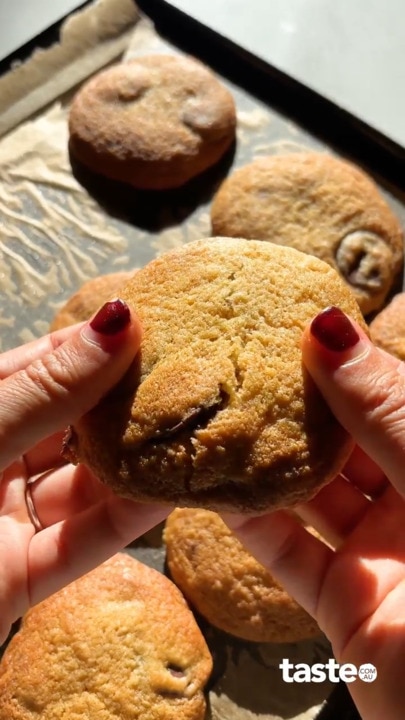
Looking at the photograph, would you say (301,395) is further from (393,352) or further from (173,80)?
(173,80)

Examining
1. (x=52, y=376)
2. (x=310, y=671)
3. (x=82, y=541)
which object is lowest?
(x=310, y=671)

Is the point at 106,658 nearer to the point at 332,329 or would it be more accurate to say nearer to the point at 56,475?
the point at 56,475

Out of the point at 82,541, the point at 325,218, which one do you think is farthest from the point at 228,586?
the point at 325,218

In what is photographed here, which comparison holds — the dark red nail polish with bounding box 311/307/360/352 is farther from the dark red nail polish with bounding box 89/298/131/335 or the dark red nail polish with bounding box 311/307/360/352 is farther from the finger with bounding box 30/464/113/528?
the finger with bounding box 30/464/113/528

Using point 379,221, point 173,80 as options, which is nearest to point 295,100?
point 173,80

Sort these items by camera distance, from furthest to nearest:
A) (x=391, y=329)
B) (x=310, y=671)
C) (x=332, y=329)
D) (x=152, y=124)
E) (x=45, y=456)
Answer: (x=152, y=124) → (x=391, y=329) → (x=310, y=671) → (x=45, y=456) → (x=332, y=329)

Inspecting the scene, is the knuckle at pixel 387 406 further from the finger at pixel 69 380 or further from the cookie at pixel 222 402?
the finger at pixel 69 380
